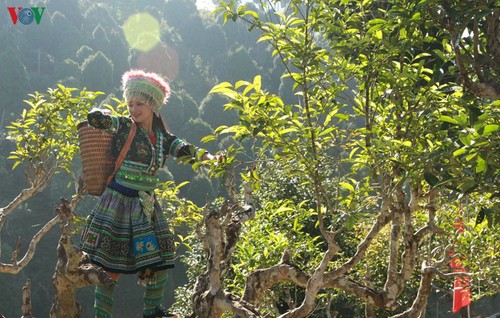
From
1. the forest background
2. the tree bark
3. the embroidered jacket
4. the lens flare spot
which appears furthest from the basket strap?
the lens flare spot

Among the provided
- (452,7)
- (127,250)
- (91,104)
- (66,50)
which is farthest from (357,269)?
(66,50)

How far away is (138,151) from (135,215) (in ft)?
1.83

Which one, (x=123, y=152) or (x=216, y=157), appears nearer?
(x=216, y=157)

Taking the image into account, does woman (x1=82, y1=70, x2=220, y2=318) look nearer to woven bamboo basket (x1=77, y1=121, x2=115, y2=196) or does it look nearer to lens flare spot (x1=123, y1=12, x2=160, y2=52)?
woven bamboo basket (x1=77, y1=121, x2=115, y2=196)

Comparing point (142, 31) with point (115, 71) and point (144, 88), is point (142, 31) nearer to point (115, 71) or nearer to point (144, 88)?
point (115, 71)

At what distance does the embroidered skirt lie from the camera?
496cm

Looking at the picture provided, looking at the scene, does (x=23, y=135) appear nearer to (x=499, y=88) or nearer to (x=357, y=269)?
(x=499, y=88)

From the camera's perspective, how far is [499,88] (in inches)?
167

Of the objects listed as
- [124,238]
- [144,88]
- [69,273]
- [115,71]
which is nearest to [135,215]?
[124,238]

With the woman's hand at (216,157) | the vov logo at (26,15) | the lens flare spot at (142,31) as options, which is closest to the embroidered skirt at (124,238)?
the woman's hand at (216,157)

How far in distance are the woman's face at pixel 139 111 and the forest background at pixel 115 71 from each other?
12.2 metres

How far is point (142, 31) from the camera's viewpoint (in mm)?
82188

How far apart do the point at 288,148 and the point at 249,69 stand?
69.5 m

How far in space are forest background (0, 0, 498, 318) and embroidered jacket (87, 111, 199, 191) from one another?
12073mm
